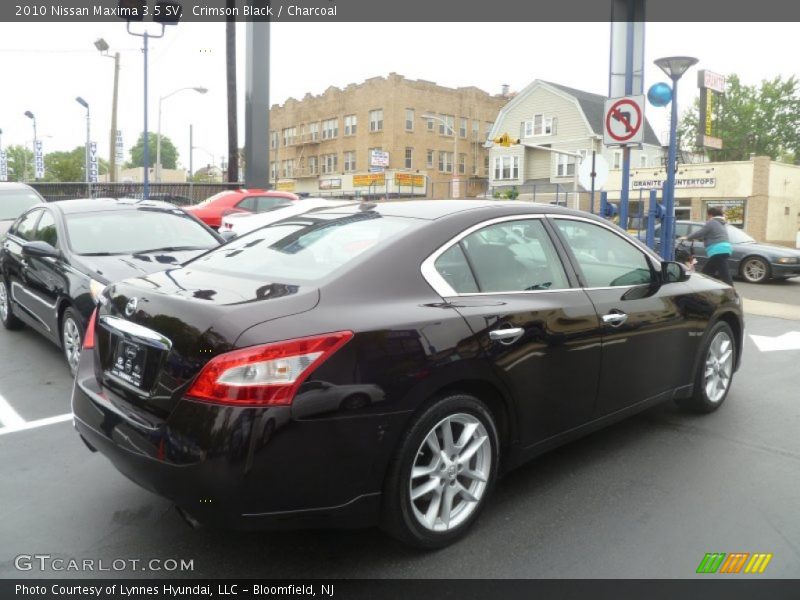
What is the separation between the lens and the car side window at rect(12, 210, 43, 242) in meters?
7.44

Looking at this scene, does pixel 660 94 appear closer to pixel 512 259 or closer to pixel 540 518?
pixel 512 259

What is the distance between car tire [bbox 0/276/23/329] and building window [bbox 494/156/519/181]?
45.4 meters

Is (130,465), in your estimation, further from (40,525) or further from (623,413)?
(623,413)

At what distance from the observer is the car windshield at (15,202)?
42.0 ft

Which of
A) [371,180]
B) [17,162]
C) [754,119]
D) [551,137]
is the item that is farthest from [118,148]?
[17,162]

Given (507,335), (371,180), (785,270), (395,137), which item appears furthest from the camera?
(395,137)

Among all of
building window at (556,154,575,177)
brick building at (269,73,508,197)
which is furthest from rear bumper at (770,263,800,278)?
brick building at (269,73,508,197)

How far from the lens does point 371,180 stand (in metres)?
52.4

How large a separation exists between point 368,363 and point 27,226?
20.9 ft

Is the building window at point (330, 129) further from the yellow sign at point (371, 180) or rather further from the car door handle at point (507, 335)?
the car door handle at point (507, 335)

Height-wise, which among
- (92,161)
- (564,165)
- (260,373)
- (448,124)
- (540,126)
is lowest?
(260,373)

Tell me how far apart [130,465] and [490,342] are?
5.33 feet

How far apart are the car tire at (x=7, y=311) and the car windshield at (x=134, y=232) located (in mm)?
1835

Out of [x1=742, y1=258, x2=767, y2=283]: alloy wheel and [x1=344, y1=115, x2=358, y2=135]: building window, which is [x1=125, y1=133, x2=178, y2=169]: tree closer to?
[x1=344, y1=115, x2=358, y2=135]: building window
